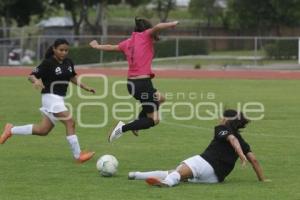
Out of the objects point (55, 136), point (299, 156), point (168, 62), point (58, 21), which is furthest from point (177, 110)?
point (58, 21)

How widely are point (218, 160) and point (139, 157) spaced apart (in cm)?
278

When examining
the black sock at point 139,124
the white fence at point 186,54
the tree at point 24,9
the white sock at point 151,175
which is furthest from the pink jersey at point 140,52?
the tree at point 24,9

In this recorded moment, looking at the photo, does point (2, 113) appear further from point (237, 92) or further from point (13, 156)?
point (237, 92)

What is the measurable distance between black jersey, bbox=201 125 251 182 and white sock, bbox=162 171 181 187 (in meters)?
0.46

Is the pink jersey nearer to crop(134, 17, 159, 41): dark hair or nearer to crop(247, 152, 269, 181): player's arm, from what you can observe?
crop(134, 17, 159, 41): dark hair

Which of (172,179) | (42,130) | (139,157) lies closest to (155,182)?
(172,179)

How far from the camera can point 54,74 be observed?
12.0 meters

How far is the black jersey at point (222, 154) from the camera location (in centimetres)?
999

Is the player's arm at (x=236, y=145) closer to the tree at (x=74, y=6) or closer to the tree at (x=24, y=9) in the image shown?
the tree at (x=24, y=9)

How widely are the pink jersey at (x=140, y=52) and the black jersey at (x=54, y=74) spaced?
36.5 inches

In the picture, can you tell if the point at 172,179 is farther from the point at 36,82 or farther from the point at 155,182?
the point at 36,82

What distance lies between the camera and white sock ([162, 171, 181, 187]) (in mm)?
9664

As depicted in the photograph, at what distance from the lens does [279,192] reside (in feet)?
30.9

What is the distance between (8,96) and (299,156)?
47.4 feet
